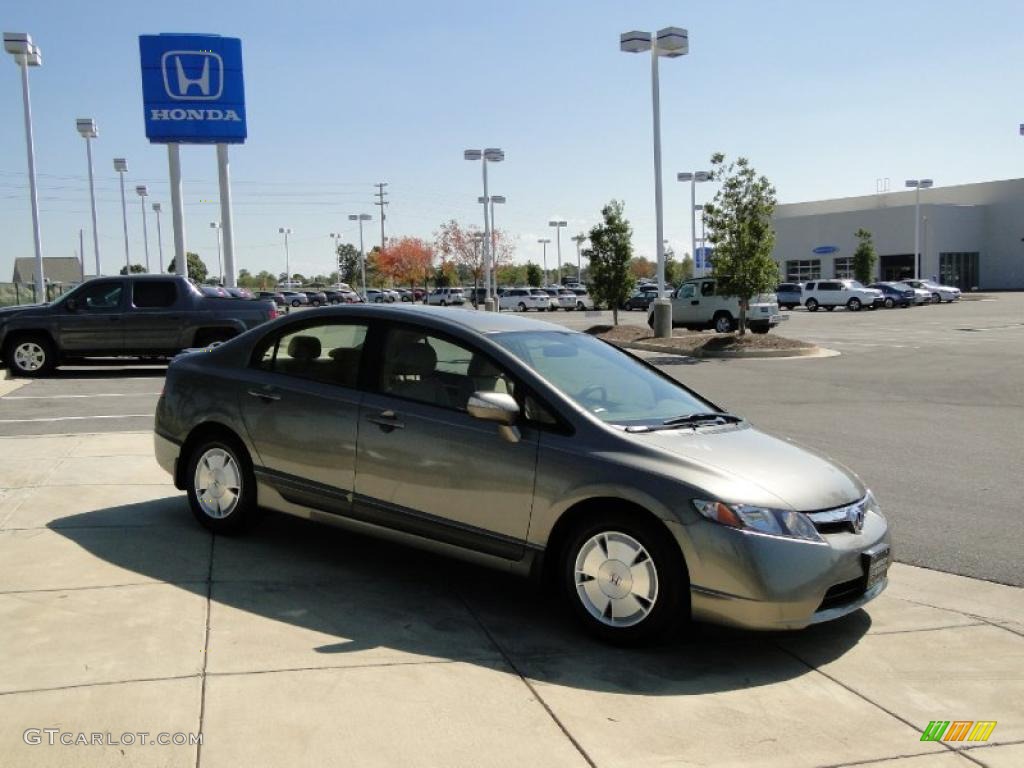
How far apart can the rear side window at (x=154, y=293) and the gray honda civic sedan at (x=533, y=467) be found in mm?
12170

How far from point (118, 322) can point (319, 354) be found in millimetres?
13202

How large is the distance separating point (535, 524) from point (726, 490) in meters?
0.96

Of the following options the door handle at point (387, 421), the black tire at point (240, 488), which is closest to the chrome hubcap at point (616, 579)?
the door handle at point (387, 421)

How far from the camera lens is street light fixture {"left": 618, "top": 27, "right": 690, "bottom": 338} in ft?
84.9

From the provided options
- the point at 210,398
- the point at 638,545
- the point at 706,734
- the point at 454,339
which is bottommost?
the point at 706,734

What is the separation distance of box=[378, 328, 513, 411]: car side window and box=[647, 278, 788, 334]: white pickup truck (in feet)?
79.0

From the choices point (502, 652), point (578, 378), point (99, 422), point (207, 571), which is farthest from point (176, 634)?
point (99, 422)

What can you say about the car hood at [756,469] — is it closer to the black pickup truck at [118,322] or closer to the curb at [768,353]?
the black pickup truck at [118,322]

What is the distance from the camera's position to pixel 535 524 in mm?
4688

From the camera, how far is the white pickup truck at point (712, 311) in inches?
1129

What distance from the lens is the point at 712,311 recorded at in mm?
30188

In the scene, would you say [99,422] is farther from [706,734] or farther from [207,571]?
[706,734]

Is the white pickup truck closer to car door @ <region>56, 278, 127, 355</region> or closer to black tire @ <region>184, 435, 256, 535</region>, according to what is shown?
car door @ <region>56, 278, 127, 355</region>

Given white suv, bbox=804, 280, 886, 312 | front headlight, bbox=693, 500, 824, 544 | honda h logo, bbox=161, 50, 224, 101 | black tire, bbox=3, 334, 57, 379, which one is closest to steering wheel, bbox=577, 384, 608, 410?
front headlight, bbox=693, 500, 824, 544
